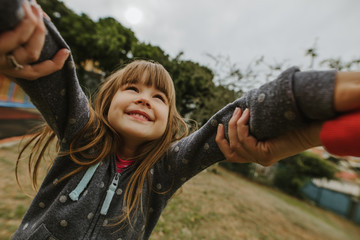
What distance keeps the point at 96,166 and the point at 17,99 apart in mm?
11372

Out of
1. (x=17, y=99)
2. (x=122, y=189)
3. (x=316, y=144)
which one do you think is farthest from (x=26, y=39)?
(x=17, y=99)

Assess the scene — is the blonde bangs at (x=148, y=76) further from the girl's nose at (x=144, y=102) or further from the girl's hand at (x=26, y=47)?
the girl's hand at (x=26, y=47)

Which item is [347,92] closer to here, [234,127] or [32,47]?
[234,127]

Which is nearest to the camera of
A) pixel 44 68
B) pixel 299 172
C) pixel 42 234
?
pixel 44 68

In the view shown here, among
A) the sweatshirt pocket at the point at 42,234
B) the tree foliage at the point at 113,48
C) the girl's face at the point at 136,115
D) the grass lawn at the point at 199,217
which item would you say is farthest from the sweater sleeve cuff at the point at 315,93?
the tree foliage at the point at 113,48

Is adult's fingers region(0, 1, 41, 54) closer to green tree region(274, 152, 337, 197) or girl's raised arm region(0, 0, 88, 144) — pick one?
girl's raised arm region(0, 0, 88, 144)

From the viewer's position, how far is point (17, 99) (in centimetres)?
980

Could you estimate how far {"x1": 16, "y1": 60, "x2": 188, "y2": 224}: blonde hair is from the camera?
117 cm

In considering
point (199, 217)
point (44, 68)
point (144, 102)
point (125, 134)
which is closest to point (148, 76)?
point (144, 102)

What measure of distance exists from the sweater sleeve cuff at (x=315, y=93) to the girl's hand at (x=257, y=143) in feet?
0.24

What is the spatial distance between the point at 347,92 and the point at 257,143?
34 centimetres

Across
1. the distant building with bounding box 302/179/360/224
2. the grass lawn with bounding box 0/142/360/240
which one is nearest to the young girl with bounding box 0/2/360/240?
the grass lawn with bounding box 0/142/360/240

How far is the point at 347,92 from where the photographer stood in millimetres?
578

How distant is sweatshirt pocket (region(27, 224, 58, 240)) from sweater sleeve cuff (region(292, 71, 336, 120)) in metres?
1.32
